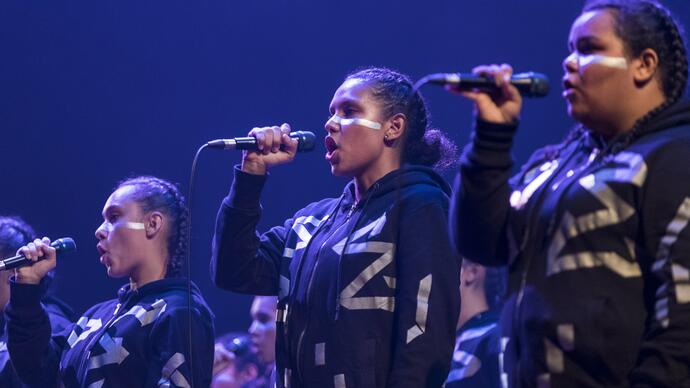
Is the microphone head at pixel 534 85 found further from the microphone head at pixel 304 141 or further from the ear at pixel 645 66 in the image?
the microphone head at pixel 304 141

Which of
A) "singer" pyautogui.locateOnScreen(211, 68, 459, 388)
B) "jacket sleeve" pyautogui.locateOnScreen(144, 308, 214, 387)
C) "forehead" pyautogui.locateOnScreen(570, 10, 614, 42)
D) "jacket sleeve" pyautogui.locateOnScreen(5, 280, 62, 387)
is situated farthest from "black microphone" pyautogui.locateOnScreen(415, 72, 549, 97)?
"jacket sleeve" pyautogui.locateOnScreen(5, 280, 62, 387)

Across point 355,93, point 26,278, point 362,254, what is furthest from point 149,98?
point 362,254

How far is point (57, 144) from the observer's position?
20.6 feet

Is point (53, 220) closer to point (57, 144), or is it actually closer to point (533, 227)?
point (57, 144)

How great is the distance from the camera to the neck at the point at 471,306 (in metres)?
4.25

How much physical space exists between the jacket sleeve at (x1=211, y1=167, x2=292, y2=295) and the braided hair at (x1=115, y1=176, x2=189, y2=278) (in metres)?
0.77

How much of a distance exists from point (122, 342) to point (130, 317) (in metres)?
0.11

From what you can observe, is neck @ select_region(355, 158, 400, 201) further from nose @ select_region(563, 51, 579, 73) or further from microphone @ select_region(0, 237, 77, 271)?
microphone @ select_region(0, 237, 77, 271)

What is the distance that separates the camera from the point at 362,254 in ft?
10.5

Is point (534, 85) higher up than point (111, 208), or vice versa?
point (534, 85)

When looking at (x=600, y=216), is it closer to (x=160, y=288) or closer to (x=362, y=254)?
(x=362, y=254)

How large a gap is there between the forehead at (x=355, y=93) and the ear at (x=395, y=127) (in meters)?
0.10

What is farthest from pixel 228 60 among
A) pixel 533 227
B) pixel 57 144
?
pixel 533 227

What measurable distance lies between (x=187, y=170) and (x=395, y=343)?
3.39 metres
